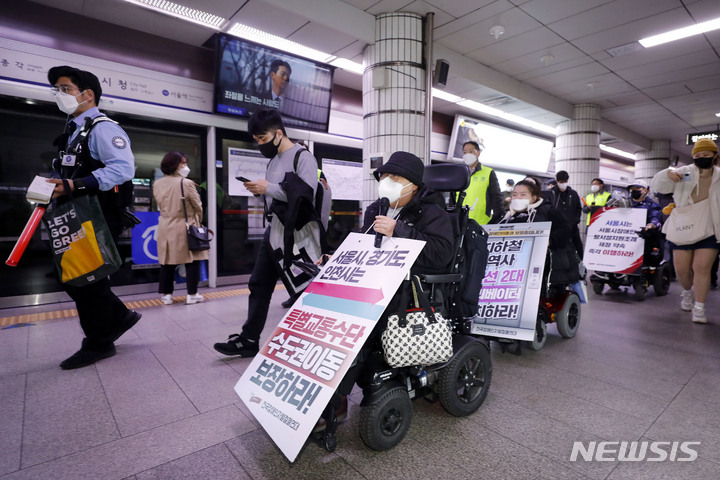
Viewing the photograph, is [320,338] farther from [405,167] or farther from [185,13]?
[185,13]

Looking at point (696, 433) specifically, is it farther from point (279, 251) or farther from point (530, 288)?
point (279, 251)

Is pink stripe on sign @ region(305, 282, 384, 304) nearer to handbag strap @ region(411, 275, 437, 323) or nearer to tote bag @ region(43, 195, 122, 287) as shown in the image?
handbag strap @ region(411, 275, 437, 323)

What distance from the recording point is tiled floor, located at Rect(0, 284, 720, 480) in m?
1.48

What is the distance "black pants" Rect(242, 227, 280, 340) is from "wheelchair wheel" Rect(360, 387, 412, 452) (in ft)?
3.92

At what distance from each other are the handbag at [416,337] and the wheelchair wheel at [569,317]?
1.86 meters

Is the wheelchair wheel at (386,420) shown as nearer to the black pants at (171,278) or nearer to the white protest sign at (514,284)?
the white protest sign at (514,284)

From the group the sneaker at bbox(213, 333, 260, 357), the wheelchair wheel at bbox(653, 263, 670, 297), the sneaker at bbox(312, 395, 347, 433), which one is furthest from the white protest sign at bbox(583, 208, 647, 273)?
the sneaker at bbox(312, 395, 347, 433)

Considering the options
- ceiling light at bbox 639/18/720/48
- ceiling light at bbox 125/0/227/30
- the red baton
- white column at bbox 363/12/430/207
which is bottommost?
the red baton

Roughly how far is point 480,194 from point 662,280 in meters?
3.07

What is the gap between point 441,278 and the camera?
1.71 m

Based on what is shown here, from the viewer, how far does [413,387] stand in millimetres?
1692

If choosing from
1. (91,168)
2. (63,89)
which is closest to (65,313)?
(91,168)

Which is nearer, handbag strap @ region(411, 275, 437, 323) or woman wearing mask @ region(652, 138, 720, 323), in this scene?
handbag strap @ region(411, 275, 437, 323)

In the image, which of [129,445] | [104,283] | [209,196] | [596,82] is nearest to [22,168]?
[209,196]
